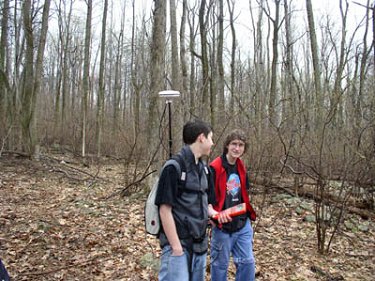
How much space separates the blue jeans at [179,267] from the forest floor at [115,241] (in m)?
1.72

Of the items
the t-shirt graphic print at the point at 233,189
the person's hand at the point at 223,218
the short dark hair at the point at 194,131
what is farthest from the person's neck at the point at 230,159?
the short dark hair at the point at 194,131

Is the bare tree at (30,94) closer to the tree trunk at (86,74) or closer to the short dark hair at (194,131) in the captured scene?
the tree trunk at (86,74)

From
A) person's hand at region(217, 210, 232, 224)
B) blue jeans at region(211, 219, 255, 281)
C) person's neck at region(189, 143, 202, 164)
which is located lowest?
blue jeans at region(211, 219, 255, 281)

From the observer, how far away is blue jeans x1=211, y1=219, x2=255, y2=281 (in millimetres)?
3014

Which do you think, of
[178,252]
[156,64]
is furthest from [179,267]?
[156,64]

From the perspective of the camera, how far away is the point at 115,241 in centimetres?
488

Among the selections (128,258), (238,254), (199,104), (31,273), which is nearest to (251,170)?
(199,104)

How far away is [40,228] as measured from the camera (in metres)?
5.11

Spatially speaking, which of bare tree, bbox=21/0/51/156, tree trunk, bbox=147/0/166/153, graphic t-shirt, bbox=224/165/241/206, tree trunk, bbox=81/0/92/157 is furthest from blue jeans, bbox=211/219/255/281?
tree trunk, bbox=81/0/92/157

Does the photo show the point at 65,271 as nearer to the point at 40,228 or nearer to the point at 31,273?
the point at 31,273

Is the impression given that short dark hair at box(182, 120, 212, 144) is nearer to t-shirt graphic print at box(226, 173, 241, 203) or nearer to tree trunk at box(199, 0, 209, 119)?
t-shirt graphic print at box(226, 173, 241, 203)

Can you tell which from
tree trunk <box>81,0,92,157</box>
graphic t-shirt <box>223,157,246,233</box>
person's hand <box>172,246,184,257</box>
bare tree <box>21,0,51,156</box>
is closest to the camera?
person's hand <box>172,246,184,257</box>

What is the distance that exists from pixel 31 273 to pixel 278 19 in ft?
48.2

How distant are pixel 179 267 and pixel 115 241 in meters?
2.90
